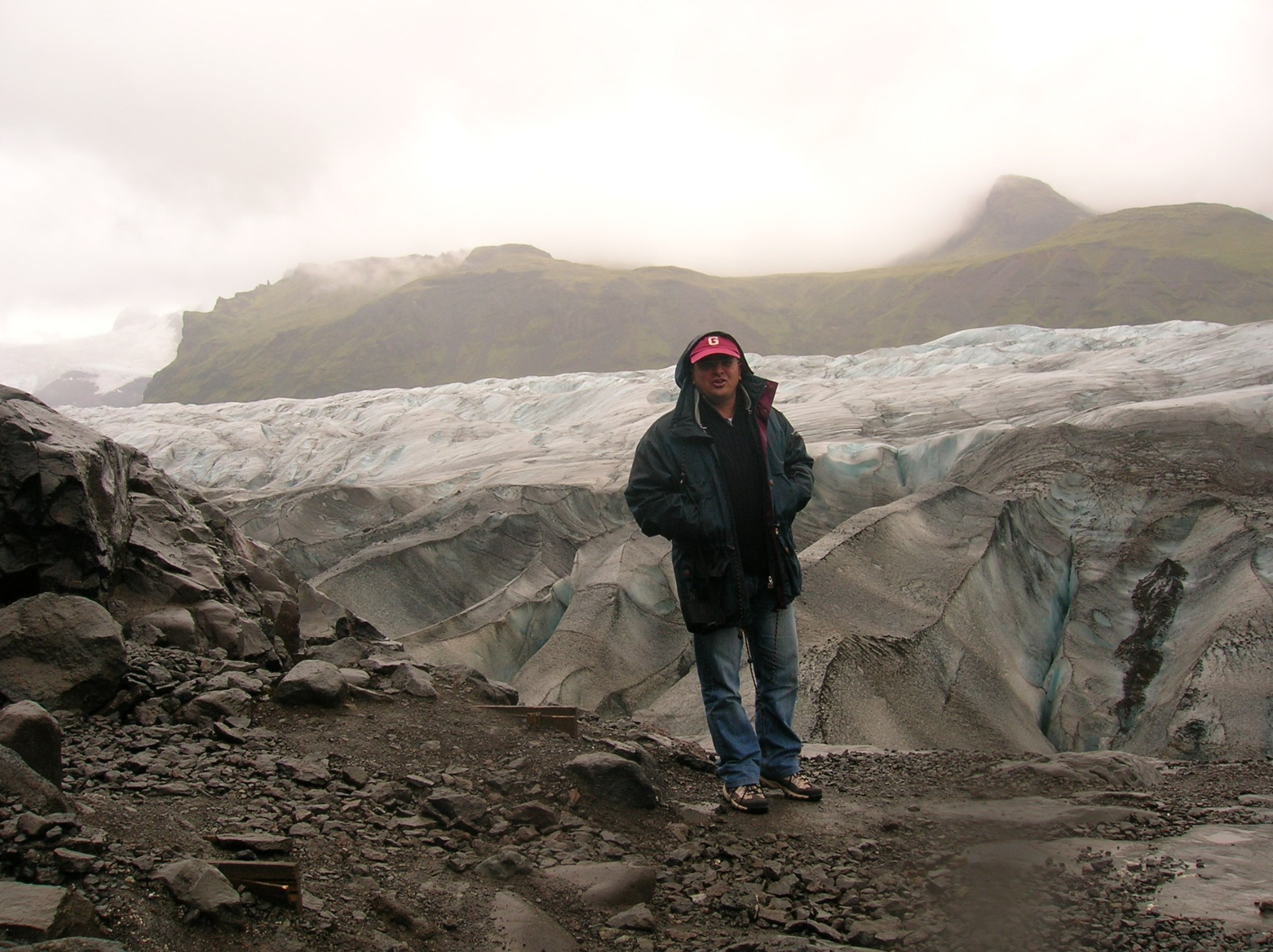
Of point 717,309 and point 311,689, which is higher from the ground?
point 717,309

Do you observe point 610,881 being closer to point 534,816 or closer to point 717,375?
point 534,816

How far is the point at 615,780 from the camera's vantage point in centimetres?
391

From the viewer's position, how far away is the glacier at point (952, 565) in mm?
9758

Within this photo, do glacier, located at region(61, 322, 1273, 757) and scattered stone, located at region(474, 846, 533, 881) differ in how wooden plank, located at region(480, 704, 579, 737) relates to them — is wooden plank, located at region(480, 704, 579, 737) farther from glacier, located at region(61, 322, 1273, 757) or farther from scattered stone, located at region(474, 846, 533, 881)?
glacier, located at region(61, 322, 1273, 757)

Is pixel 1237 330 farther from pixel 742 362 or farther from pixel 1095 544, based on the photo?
pixel 742 362

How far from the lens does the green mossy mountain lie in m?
90.8

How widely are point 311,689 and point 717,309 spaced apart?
109348mm

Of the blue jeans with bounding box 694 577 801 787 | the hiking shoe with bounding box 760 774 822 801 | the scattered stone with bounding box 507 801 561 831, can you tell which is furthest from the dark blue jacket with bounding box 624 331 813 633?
the scattered stone with bounding box 507 801 561 831

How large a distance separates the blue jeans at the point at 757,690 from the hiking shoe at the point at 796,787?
3cm

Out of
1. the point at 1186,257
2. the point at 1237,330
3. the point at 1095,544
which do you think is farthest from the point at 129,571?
the point at 1186,257

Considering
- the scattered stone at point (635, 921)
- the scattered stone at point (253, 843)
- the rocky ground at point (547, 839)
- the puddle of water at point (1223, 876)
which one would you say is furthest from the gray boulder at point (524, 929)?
the puddle of water at point (1223, 876)

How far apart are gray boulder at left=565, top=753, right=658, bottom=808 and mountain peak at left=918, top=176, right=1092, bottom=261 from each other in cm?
14979

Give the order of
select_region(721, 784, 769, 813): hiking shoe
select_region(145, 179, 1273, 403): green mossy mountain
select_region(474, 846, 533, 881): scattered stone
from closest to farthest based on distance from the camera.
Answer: select_region(474, 846, 533, 881): scattered stone < select_region(721, 784, 769, 813): hiking shoe < select_region(145, 179, 1273, 403): green mossy mountain

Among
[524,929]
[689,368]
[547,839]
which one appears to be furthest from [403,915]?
[689,368]
